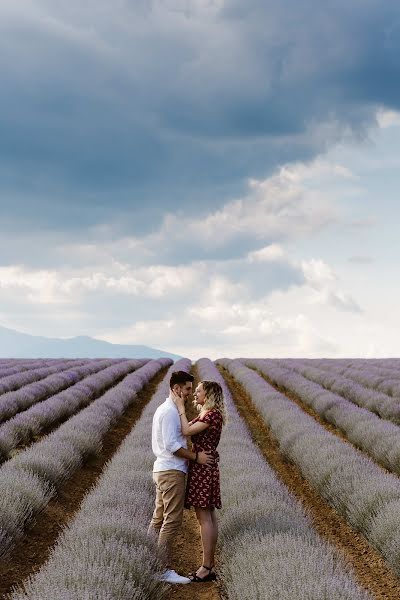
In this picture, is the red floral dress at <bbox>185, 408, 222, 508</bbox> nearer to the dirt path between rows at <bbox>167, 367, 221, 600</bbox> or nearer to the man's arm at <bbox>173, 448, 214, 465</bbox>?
the man's arm at <bbox>173, 448, 214, 465</bbox>

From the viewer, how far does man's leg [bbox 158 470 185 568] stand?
4.25 m

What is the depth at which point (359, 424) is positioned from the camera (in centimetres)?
965

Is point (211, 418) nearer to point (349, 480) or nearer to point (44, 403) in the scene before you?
point (349, 480)

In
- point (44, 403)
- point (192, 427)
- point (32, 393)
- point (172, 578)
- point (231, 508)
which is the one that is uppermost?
point (192, 427)

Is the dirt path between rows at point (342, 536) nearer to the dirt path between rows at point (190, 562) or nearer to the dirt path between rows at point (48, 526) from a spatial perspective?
the dirt path between rows at point (190, 562)

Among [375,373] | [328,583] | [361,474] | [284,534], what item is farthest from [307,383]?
[328,583]

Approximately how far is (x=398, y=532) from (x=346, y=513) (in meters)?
1.37

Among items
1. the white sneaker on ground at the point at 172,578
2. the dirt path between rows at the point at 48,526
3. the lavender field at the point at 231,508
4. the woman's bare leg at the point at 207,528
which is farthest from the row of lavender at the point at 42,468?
the woman's bare leg at the point at 207,528

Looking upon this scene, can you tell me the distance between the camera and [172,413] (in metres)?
4.20

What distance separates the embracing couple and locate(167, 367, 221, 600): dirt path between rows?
0.17m

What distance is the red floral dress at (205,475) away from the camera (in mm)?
4203

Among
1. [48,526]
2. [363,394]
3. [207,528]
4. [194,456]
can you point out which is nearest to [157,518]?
[207,528]

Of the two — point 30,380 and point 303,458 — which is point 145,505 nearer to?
point 303,458

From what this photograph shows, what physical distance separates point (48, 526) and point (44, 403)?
18.7 ft
